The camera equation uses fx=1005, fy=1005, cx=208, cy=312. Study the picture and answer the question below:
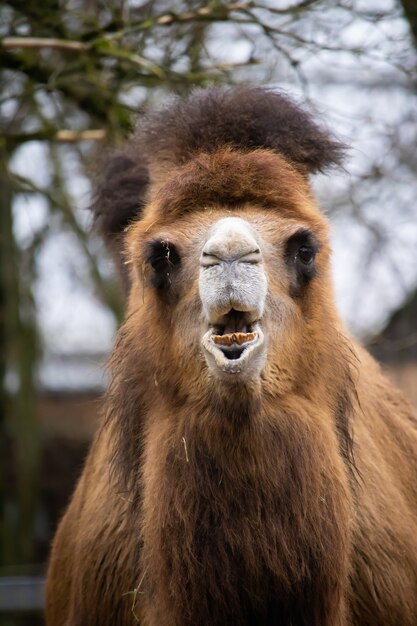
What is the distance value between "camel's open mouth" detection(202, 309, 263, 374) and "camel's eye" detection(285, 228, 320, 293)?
462 mm

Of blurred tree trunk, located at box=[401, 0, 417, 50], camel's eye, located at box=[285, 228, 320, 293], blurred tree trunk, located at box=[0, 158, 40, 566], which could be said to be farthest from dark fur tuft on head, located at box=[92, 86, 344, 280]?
blurred tree trunk, located at box=[0, 158, 40, 566]

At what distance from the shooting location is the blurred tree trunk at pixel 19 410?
1405cm

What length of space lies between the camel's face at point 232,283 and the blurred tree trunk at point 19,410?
920cm

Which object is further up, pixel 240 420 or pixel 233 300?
pixel 233 300

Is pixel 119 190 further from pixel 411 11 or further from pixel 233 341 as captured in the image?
pixel 411 11

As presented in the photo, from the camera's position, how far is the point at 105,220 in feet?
19.8

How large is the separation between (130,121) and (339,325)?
3400 millimetres

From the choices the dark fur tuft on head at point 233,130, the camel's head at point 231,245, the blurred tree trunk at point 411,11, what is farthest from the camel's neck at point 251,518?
the blurred tree trunk at point 411,11

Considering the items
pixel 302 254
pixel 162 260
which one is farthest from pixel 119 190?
pixel 302 254

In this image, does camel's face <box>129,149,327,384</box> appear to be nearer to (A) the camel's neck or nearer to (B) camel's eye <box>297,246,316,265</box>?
(B) camel's eye <box>297,246,316,265</box>

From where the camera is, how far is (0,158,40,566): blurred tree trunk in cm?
1405

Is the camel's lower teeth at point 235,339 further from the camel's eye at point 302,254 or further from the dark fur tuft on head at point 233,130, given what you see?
the dark fur tuft on head at point 233,130

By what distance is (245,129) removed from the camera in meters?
4.99

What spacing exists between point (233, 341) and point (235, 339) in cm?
1
